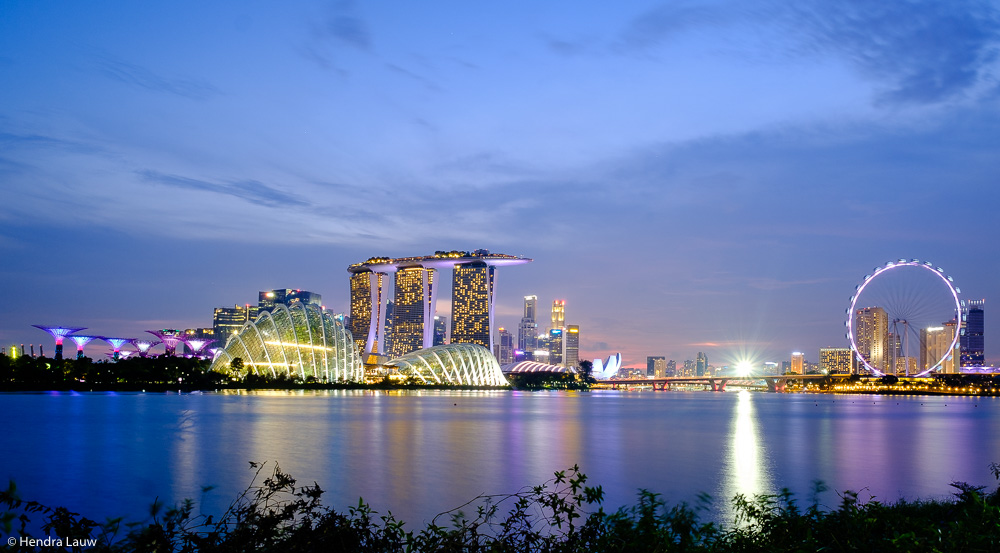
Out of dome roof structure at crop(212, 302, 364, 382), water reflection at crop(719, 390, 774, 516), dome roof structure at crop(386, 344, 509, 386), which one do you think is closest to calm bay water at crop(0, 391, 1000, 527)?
water reflection at crop(719, 390, 774, 516)

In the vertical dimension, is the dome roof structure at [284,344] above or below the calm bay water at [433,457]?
above

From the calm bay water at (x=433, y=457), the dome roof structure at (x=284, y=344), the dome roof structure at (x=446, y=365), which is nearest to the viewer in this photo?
the calm bay water at (x=433, y=457)

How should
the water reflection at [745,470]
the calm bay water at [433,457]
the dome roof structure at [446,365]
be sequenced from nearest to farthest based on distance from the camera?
1. the calm bay water at [433,457]
2. the water reflection at [745,470]
3. the dome roof structure at [446,365]

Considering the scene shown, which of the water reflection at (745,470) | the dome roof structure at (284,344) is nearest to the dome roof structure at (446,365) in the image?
the dome roof structure at (284,344)

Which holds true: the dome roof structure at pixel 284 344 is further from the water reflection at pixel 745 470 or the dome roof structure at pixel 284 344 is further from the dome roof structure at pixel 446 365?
the water reflection at pixel 745 470

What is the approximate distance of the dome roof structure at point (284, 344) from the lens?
12181cm

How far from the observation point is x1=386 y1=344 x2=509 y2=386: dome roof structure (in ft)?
508

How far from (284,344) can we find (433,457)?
9026 cm

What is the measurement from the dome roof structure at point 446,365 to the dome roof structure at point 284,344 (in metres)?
27.5

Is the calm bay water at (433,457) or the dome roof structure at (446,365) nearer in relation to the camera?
the calm bay water at (433,457)

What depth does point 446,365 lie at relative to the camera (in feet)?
512

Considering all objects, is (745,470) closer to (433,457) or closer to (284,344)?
(433,457)

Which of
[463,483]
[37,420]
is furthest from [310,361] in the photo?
[463,483]

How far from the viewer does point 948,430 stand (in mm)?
65500
